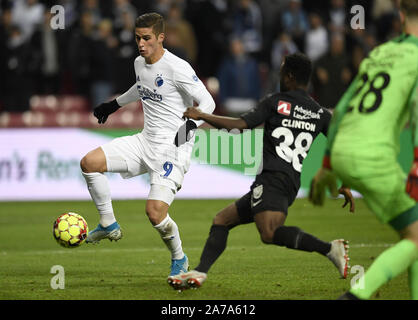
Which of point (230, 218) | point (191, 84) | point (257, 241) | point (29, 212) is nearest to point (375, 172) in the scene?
point (230, 218)

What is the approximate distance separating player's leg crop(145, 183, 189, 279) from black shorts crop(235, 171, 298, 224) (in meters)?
1.03

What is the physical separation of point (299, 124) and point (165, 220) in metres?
1.59

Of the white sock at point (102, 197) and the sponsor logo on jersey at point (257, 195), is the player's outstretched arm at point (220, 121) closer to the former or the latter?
the sponsor logo on jersey at point (257, 195)

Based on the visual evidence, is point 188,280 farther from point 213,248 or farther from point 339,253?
point 339,253

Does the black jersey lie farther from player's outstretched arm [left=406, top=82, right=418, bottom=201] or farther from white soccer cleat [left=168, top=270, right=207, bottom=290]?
player's outstretched arm [left=406, top=82, right=418, bottom=201]

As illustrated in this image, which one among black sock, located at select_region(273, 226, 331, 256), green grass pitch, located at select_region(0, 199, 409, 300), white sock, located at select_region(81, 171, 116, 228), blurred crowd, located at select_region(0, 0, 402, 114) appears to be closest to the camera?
black sock, located at select_region(273, 226, 331, 256)

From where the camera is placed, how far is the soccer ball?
794 cm

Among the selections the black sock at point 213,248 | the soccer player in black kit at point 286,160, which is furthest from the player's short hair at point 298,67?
the black sock at point 213,248

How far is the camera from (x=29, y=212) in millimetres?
13555

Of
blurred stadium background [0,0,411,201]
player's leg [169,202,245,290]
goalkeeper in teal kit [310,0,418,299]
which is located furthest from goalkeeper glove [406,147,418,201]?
blurred stadium background [0,0,411,201]

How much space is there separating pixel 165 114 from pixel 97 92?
8.83 metres

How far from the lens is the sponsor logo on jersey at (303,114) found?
6492mm

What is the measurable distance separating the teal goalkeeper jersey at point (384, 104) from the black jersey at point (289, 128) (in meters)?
1.20

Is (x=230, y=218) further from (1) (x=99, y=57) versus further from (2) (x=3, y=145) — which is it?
(1) (x=99, y=57)
